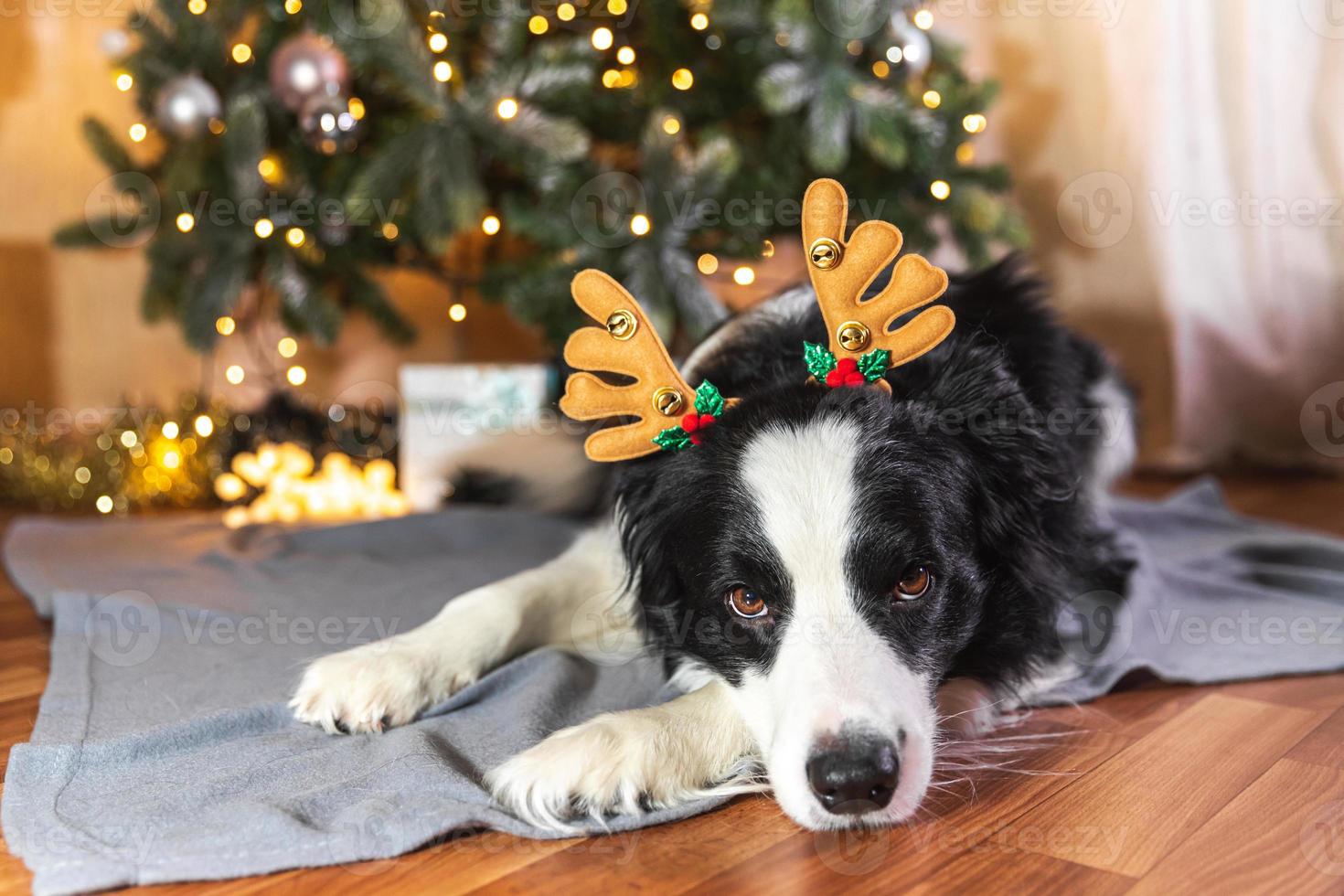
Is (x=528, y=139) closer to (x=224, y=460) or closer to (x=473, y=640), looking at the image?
(x=224, y=460)

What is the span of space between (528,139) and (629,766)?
202cm

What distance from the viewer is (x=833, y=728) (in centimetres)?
134

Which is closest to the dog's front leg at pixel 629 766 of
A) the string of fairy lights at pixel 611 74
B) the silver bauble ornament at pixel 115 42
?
the string of fairy lights at pixel 611 74

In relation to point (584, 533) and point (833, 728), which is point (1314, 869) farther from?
point (584, 533)

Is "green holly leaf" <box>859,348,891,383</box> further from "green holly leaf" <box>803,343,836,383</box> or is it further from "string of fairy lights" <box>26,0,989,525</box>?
"string of fairy lights" <box>26,0,989,525</box>

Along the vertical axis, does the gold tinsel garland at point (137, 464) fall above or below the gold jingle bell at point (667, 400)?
below

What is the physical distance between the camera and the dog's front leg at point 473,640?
5.60 ft

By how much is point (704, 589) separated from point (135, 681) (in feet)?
3.26

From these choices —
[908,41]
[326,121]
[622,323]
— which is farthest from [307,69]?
[622,323]

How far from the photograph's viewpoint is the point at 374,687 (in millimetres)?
1707

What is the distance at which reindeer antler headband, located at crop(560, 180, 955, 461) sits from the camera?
5.25ft

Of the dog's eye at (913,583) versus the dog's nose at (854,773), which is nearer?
the dog's nose at (854,773)

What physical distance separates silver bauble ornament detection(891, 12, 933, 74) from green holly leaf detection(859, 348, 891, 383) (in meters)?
1.82

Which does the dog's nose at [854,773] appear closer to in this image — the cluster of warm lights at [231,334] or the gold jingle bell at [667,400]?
the gold jingle bell at [667,400]
